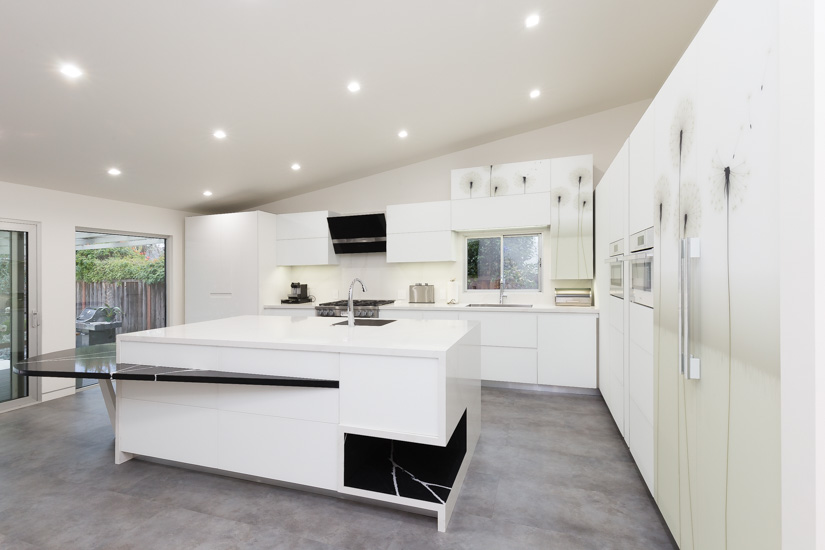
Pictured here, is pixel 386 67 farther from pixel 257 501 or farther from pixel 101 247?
pixel 101 247

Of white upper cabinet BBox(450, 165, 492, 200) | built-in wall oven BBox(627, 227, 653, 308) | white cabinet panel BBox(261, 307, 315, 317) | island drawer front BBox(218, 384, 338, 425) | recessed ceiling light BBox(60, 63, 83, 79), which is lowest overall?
island drawer front BBox(218, 384, 338, 425)

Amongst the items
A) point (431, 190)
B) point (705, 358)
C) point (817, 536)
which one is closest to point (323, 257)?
point (431, 190)

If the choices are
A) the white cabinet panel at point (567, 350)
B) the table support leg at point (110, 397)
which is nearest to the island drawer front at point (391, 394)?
the table support leg at point (110, 397)

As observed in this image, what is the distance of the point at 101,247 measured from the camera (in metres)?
4.62

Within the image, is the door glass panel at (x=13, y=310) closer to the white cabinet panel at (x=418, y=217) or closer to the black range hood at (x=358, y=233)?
the black range hood at (x=358, y=233)

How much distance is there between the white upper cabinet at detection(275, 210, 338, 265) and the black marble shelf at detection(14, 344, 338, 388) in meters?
2.85

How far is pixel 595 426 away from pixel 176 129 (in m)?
4.23

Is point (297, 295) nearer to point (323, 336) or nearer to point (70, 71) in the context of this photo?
point (323, 336)

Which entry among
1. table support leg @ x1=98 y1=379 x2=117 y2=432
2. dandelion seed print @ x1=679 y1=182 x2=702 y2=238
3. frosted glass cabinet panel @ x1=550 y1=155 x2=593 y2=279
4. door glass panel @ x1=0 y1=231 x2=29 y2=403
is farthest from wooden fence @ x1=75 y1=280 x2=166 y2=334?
dandelion seed print @ x1=679 y1=182 x2=702 y2=238

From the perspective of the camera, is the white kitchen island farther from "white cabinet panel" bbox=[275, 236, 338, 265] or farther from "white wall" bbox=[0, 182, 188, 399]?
"white cabinet panel" bbox=[275, 236, 338, 265]

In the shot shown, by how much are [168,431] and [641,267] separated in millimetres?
3018

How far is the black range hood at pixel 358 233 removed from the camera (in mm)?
4922

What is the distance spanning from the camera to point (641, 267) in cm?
221

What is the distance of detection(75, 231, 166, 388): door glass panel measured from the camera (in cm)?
443
